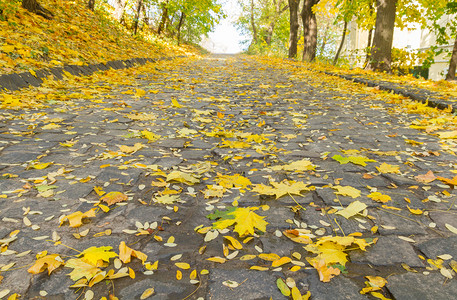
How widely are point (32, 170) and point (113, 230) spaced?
118cm

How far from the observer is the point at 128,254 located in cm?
151

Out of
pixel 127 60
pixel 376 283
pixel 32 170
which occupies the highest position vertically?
pixel 127 60

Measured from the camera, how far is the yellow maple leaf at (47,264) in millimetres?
1394

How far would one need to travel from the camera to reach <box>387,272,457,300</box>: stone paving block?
1.30m

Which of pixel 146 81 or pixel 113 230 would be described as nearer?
pixel 113 230

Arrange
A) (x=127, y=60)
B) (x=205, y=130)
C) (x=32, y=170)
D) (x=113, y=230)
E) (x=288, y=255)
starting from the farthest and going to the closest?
(x=127, y=60) < (x=205, y=130) < (x=32, y=170) < (x=113, y=230) < (x=288, y=255)

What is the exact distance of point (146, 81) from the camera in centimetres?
752

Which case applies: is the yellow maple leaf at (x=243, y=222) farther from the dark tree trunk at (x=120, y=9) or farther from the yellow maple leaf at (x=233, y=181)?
the dark tree trunk at (x=120, y=9)

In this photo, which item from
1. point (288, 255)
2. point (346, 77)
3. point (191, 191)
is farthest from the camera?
point (346, 77)

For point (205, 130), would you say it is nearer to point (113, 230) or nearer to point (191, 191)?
point (191, 191)

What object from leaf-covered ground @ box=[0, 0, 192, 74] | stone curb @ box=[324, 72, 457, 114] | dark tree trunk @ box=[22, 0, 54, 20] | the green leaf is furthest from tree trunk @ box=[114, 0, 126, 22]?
the green leaf

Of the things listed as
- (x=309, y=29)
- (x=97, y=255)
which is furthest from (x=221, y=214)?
(x=309, y=29)

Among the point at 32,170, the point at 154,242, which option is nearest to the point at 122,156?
the point at 32,170

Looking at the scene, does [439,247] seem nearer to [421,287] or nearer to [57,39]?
[421,287]
